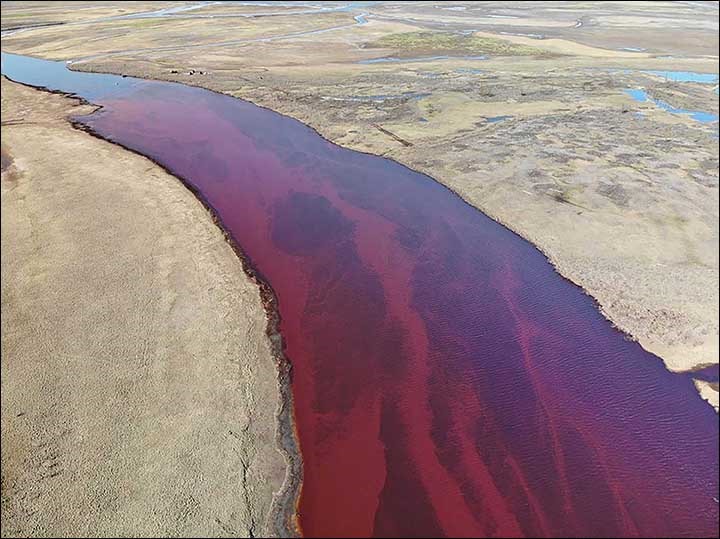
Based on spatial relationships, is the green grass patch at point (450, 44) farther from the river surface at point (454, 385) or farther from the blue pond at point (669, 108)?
the river surface at point (454, 385)

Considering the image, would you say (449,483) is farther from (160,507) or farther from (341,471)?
(160,507)

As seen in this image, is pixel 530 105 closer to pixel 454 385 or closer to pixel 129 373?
pixel 454 385

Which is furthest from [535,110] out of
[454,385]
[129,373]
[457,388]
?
[129,373]

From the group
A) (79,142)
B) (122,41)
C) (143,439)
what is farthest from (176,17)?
(143,439)

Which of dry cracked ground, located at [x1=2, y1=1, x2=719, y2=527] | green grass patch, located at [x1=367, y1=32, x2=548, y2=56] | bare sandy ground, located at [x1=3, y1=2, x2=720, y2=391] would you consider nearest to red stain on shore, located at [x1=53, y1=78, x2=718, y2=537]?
dry cracked ground, located at [x1=2, y1=1, x2=719, y2=527]

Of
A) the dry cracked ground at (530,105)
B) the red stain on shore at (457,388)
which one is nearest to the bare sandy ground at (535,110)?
the dry cracked ground at (530,105)

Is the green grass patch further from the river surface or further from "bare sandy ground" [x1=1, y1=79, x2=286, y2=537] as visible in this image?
"bare sandy ground" [x1=1, y1=79, x2=286, y2=537]
